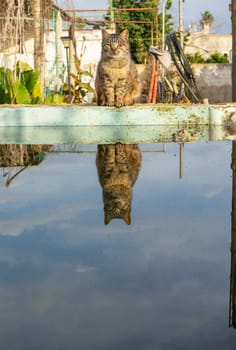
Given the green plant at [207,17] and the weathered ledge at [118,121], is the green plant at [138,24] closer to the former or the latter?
the green plant at [207,17]

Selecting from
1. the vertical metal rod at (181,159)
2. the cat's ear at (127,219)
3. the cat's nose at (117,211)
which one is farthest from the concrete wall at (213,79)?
the cat's ear at (127,219)

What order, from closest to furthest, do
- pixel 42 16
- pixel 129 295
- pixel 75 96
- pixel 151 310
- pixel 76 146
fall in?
pixel 151 310 → pixel 129 295 → pixel 76 146 → pixel 42 16 → pixel 75 96

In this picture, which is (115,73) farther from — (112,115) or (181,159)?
(181,159)

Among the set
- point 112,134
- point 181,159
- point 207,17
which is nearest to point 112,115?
point 112,134

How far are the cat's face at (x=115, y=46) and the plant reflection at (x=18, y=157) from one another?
7.59ft

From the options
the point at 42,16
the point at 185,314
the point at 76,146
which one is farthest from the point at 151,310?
the point at 42,16

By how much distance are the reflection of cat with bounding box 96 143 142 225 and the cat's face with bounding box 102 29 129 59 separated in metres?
2.39

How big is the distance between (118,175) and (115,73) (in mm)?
3998

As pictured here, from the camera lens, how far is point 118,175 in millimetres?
4660

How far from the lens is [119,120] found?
332 inches

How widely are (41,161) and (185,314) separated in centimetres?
410

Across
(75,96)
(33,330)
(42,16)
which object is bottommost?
(33,330)

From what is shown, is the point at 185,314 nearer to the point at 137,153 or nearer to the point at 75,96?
the point at 137,153

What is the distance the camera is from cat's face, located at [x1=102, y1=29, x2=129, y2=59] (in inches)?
332
